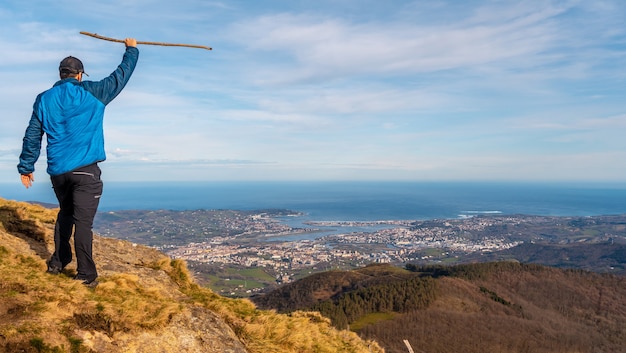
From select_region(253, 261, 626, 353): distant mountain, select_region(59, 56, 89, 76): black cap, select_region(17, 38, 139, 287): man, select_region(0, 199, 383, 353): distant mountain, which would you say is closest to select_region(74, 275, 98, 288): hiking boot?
select_region(17, 38, 139, 287): man

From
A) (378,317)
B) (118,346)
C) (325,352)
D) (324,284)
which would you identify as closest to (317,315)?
(325,352)

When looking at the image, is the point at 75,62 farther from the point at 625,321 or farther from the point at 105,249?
the point at 625,321

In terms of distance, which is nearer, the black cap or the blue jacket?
the blue jacket

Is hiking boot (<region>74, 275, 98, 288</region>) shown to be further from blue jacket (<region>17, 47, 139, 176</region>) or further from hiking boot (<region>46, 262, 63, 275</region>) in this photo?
blue jacket (<region>17, 47, 139, 176</region>)

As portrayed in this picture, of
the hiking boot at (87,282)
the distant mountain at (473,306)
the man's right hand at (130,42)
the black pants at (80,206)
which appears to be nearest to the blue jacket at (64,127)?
the black pants at (80,206)

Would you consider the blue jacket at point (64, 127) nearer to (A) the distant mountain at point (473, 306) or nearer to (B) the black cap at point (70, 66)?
(B) the black cap at point (70, 66)

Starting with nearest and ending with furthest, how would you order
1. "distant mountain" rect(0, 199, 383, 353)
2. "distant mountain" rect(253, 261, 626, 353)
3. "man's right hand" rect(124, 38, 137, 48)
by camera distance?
"distant mountain" rect(0, 199, 383, 353), "man's right hand" rect(124, 38, 137, 48), "distant mountain" rect(253, 261, 626, 353)
